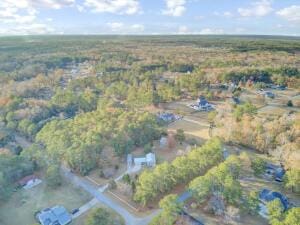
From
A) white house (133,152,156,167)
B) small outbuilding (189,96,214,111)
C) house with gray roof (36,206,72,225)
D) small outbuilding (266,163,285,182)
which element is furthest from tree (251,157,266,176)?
small outbuilding (189,96,214,111)

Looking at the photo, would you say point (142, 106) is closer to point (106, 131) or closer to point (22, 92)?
point (106, 131)

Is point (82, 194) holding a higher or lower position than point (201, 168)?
lower

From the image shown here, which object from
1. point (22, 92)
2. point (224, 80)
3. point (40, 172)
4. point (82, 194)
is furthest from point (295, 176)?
point (22, 92)

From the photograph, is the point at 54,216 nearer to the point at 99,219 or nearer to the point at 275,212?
the point at 99,219

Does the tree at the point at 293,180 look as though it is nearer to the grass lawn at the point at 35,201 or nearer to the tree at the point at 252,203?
the tree at the point at 252,203

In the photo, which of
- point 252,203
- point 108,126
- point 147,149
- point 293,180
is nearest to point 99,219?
point 252,203
